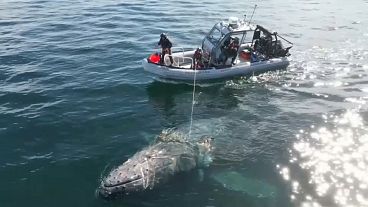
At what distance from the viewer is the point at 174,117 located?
23016 millimetres

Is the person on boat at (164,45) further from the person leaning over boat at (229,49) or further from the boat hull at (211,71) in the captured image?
the person leaning over boat at (229,49)

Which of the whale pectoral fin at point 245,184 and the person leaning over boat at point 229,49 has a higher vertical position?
the person leaning over boat at point 229,49

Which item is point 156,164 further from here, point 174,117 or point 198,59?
point 198,59

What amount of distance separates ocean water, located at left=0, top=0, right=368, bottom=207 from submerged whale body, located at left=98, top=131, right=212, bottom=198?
407 mm

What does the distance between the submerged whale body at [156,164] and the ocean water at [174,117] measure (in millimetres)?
407

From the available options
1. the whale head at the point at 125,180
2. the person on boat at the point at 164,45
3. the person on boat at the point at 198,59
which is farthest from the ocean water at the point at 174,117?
the person on boat at the point at 164,45

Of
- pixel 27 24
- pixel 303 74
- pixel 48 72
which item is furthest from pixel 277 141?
pixel 27 24

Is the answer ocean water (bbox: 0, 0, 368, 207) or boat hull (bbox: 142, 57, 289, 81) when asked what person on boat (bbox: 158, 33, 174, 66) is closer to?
boat hull (bbox: 142, 57, 289, 81)

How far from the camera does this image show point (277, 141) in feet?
66.6

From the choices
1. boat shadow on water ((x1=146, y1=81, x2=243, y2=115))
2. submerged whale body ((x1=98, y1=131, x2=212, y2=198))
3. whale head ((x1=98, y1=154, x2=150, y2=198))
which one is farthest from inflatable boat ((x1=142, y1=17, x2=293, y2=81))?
whale head ((x1=98, y1=154, x2=150, y2=198))

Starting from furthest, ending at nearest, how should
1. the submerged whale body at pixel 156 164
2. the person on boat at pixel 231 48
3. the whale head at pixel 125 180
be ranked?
the person on boat at pixel 231 48 → the submerged whale body at pixel 156 164 → the whale head at pixel 125 180

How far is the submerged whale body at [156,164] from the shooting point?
52.5 ft

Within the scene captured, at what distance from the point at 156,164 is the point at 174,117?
615cm

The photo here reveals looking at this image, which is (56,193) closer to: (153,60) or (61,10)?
(153,60)
